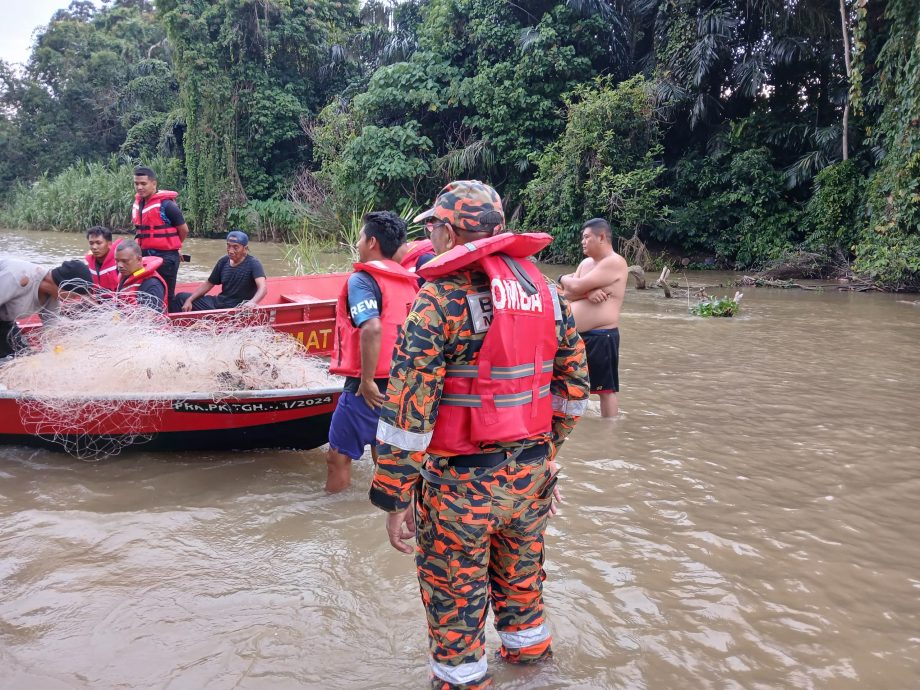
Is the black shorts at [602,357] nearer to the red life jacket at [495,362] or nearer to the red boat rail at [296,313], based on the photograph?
the red boat rail at [296,313]

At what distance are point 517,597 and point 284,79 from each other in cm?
2716

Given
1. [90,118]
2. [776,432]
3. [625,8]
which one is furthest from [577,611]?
[90,118]

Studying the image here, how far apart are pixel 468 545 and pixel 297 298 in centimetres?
623

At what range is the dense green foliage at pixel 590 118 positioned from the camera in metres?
15.8

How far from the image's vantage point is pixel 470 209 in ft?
7.43

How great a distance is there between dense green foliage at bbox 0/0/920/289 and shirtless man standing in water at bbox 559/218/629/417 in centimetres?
1051

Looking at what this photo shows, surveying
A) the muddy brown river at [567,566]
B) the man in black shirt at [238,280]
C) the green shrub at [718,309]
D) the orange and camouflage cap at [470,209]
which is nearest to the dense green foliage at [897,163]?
the green shrub at [718,309]

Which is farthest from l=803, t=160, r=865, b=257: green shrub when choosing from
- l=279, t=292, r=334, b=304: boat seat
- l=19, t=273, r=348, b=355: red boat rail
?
l=279, t=292, r=334, b=304: boat seat

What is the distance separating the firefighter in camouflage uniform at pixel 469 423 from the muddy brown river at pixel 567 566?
0.63m

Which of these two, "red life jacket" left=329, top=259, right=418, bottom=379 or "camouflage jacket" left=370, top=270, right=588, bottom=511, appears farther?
"red life jacket" left=329, top=259, right=418, bottom=379

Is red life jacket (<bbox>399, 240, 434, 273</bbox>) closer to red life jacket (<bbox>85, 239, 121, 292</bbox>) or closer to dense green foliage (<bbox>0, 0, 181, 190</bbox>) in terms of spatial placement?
red life jacket (<bbox>85, 239, 121, 292</bbox>)

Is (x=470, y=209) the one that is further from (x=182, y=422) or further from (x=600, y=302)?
(x=600, y=302)

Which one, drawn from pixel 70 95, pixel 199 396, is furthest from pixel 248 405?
pixel 70 95

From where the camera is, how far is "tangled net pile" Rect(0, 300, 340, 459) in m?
4.60
